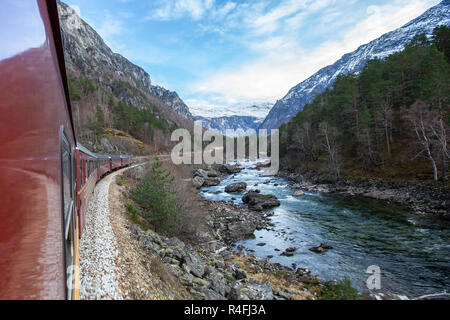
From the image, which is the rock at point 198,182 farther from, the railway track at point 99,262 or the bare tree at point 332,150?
the railway track at point 99,262

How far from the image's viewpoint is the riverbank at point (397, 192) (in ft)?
57.2

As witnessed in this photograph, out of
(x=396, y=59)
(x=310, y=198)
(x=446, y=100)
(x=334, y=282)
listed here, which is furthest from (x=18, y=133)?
(x=396, y=59)

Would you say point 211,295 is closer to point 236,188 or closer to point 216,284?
point 216,284

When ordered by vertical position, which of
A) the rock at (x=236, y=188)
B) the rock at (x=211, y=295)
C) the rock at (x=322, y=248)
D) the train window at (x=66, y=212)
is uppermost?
the train window at (x=66, y=212)

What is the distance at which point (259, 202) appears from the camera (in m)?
22.9

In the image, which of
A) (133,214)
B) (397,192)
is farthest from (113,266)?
(397,192)

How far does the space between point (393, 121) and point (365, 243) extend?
29.5 m

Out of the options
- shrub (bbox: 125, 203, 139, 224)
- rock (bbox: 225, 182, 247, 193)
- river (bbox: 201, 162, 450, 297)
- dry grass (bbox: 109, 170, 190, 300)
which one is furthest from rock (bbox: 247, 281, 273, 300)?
rock (bbox: 225, 182, 247, 193)

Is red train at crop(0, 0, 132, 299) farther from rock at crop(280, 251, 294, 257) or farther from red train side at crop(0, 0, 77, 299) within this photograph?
rock at crop(280, 251, 294, 257)

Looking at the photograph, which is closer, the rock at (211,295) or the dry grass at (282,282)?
the rock at (211,295)

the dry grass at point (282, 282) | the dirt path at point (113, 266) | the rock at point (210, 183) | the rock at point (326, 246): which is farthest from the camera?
the rock at point (210, 183)

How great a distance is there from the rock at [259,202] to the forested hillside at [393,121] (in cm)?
1260

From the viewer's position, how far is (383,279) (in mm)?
9742

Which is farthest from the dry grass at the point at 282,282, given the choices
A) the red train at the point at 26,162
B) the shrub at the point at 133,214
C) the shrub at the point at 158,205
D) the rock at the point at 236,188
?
the rock at the point at 236,188
